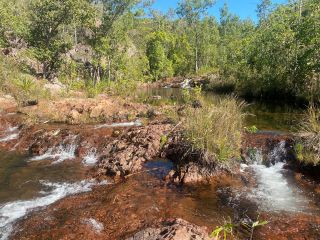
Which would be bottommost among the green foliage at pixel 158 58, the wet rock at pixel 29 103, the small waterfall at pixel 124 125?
the small waterfall at pixel 124 125

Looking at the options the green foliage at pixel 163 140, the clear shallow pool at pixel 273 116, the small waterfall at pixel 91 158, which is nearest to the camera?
the green foliage at pixel 163 140

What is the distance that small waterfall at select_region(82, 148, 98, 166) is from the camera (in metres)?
10.0

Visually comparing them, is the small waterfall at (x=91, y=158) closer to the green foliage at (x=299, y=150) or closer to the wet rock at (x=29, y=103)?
the green foliage at (x=299, y=150)

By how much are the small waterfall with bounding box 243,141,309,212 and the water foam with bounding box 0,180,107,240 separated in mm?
3793

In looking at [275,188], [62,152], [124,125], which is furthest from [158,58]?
[275,188]

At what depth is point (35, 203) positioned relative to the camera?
23.5 ft

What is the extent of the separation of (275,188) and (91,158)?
5.58 meters

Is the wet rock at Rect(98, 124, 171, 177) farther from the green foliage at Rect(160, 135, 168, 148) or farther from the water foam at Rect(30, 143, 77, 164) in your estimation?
the water foam at Rect(30, 143, 77, 164)

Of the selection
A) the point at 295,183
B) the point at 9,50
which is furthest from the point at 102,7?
the point at 295,183

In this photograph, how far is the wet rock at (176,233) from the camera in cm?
454

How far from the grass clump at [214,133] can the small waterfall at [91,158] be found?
3437 mm

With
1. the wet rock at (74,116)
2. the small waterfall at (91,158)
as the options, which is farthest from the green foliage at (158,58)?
the small waterfall at (91,158)

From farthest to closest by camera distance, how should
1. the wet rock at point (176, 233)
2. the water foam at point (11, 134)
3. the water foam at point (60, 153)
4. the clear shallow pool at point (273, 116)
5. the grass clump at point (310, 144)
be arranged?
the water foam at point (11, 134)
the clear shallow pool at point (273, 116)
the water foam at point (60, 153)
the grass clump at point (310, 144)
the wet rock at point (176, 233)

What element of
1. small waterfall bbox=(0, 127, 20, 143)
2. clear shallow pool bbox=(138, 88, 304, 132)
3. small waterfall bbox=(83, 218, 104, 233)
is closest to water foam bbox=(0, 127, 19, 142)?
small waterfall bbox=(0, 127, 20, 143)
